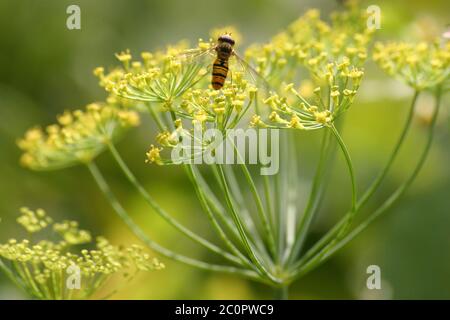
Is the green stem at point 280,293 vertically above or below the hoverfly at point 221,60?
below

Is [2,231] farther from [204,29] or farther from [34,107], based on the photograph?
[204,29]

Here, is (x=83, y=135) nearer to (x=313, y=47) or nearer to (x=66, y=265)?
(x=66, y=265)

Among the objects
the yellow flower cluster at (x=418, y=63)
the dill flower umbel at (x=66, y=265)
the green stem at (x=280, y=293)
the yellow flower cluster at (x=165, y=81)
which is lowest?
the green stem at (x=280, y=293)

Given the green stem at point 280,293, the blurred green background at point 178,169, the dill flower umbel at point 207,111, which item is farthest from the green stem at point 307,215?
the blurred green background at point 178,169

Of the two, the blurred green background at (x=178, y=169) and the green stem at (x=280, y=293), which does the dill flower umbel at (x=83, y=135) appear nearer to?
the green stem at (x=280, y=293)

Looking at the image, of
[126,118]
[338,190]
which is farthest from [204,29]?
[126,118]

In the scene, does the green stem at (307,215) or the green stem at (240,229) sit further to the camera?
the green stem at (307,215)
